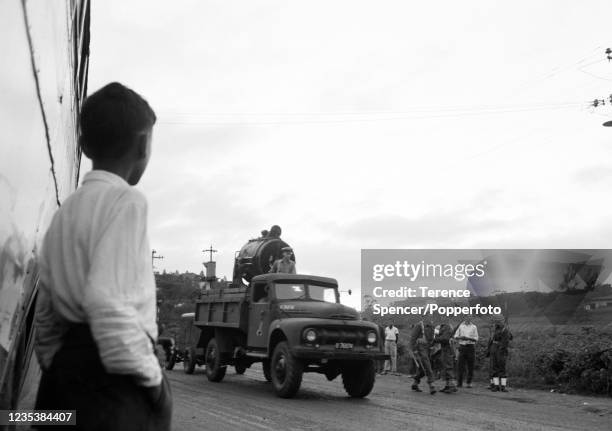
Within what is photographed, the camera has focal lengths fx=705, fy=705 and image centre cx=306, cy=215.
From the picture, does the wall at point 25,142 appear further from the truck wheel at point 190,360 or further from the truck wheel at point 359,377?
the truck wheel at point 190,360

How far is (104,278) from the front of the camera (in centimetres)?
175

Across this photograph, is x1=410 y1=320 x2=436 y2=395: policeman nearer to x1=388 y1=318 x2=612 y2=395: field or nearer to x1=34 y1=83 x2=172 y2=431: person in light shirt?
x1=388 y1=318 x2=612 y2=395: field

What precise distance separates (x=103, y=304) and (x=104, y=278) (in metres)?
0.07

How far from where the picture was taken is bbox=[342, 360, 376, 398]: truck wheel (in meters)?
12.2

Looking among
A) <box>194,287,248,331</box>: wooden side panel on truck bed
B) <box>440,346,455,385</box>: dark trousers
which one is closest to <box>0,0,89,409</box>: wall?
<box>194,287,248,331</box>: wooden side panel on truck bed

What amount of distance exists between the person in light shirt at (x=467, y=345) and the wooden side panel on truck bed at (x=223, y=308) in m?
5.65

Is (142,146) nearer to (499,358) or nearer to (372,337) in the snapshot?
(372,337)

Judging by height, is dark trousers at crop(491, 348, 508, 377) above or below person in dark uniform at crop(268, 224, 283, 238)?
below

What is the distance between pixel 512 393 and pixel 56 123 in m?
13.7

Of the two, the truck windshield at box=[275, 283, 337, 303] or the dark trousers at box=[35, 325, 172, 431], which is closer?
the dark trousers at box=[35, 325, 172, 431]

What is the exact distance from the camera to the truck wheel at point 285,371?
11383 millimetres

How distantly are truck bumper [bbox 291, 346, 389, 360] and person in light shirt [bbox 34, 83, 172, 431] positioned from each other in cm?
953

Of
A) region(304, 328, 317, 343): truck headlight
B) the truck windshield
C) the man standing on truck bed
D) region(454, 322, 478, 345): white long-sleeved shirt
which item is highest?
the man standing on truck bed

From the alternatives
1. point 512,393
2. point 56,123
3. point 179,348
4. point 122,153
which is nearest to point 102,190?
point 122,153
